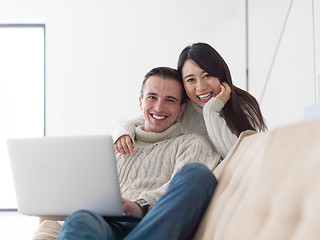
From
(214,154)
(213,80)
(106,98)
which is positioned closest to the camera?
(214,154)

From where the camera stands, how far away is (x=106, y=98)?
527 centimetres

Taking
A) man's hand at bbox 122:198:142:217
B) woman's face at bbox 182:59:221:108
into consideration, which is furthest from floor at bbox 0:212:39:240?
man's hand at bbox 122:198:142:217

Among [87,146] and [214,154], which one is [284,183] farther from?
[214,154]

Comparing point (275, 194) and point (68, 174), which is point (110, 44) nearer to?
point (68, 174)

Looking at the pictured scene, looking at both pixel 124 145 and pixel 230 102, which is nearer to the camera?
pixel 124 145

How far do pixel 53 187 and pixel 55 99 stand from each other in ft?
13.2

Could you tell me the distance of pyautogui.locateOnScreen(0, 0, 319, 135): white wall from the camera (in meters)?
5.25

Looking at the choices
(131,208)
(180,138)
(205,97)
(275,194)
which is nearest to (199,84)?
(205,97)

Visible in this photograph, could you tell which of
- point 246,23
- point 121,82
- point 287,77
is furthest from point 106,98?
point 287,77

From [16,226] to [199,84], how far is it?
9.26ft

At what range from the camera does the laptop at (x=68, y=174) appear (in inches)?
53.7

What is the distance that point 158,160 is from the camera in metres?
1.89

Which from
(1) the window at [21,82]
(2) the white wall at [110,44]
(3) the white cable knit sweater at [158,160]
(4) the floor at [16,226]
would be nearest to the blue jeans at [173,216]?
(3) the white cable knit sweater at [158,160]

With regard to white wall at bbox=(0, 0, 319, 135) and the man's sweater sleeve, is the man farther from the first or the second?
white wall at bbox=(0, 0, 319, 135)
